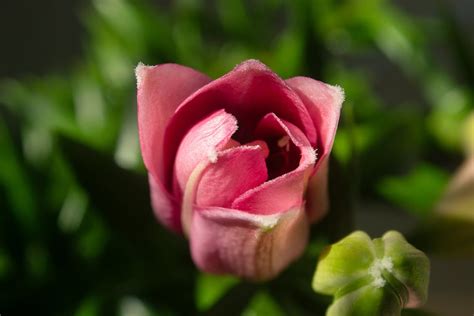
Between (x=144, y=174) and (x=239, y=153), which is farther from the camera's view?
(x=144, y=174)

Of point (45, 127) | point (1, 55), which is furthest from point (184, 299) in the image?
point (1, 55)

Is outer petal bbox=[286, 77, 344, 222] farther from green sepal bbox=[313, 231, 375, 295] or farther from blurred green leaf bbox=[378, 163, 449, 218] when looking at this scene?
blurred green leaf bbox=[378, 163, 449, 218]

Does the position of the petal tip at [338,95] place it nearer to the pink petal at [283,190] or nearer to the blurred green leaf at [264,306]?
the pink petal at [283,190]

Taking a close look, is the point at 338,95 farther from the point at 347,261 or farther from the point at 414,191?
the point at 414,191

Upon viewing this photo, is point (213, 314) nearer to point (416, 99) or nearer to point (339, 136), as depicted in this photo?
point (339, 136)

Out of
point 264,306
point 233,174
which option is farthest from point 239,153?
point 264,306
